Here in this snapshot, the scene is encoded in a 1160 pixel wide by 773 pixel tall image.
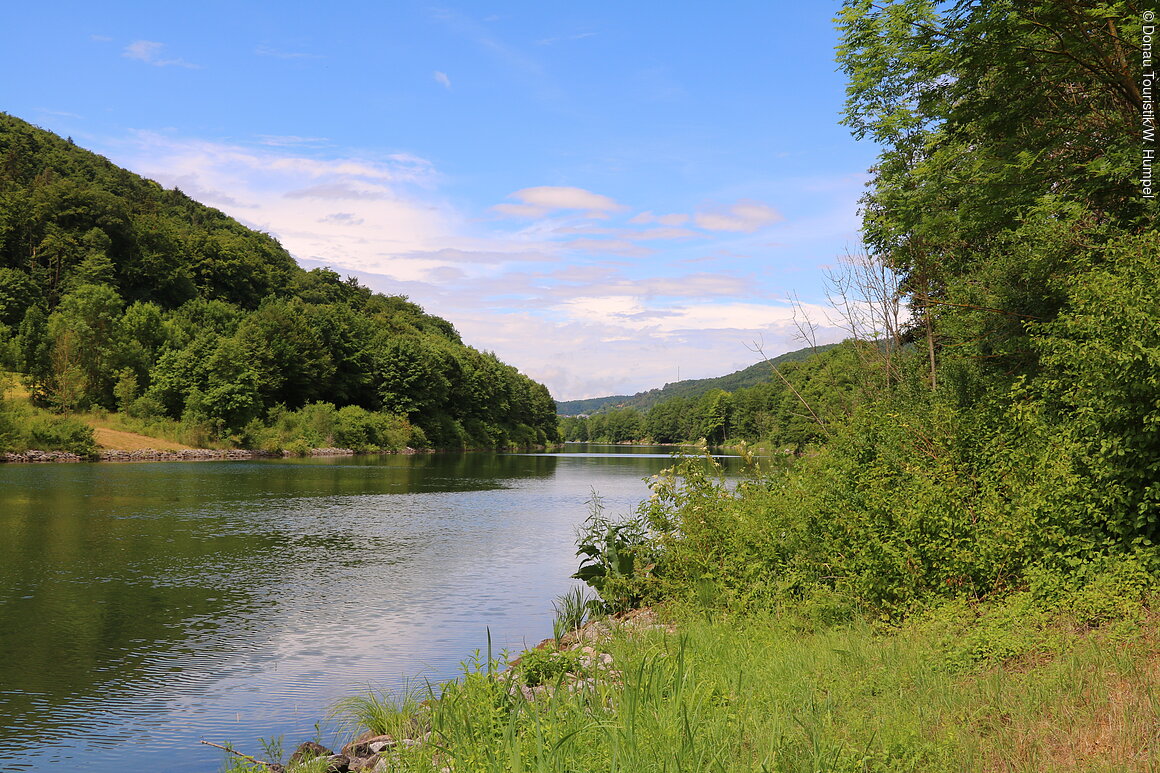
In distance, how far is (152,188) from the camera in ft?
442

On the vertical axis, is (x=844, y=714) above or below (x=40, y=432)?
below

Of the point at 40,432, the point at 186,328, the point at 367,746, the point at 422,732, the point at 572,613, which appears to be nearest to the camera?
the point at 422,732

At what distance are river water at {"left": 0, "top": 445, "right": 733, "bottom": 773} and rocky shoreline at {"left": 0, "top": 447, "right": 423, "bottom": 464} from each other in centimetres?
2037

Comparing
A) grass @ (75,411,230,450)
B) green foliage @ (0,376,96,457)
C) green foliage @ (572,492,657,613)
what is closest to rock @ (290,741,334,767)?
green foliage @ (572,492,657,613)

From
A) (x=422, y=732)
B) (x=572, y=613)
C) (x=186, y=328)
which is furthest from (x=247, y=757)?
(x=186, y=328)

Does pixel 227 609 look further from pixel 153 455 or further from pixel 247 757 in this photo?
pixel 153 455

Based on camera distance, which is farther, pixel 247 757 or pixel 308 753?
pixel 308 753

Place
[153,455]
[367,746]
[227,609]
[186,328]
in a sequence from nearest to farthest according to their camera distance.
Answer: [367,746] → [227,609] → [153,455] → [186,328]

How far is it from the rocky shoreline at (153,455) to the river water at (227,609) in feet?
66.8

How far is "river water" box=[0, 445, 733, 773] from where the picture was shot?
923 cm

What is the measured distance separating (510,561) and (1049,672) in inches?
628

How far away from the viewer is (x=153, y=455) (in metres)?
58.7

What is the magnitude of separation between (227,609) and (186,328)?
3127 inches

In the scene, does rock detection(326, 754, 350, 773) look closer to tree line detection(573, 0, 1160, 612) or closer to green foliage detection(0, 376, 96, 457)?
tree line detection(573, 0, 1160, 612)
